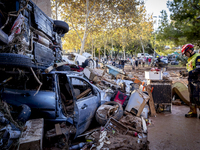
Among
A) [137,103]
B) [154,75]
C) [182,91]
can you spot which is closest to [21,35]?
[137,103]

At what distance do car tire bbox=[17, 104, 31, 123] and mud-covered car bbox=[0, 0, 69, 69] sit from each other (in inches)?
36.4

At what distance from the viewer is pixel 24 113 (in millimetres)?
3029

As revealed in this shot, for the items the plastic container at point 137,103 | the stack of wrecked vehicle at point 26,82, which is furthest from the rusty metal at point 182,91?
the stack of wrecked vehicle at point 26,82

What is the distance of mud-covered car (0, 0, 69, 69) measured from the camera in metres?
2.87

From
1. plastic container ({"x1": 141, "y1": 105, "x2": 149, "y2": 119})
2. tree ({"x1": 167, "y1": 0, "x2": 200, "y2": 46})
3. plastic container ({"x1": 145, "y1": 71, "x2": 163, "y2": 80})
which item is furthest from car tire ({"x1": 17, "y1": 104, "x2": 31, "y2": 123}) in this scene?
tree ({"x1": 167, "y1": 0, "x2": 200, "y2": 46})

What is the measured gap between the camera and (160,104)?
5129 mm

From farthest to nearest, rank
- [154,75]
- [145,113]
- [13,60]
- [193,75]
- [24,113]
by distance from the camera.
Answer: [154,75]
[145,113]
[193,75]
[24,113]
[13,60]

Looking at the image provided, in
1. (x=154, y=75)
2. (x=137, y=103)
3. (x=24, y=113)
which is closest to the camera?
(x=24, y=113)

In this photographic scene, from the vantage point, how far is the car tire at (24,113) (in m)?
2.98

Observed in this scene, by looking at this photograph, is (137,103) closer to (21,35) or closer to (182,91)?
(182,91)

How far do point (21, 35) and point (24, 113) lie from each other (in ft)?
5.98

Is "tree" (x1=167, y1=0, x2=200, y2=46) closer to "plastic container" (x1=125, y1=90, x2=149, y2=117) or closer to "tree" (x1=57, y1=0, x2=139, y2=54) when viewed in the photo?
"tree" (x1=57, y1=0, x2=139, y2=54)

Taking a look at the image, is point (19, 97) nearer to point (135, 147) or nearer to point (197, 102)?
point (135, 147)

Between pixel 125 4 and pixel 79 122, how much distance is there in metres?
15.0
